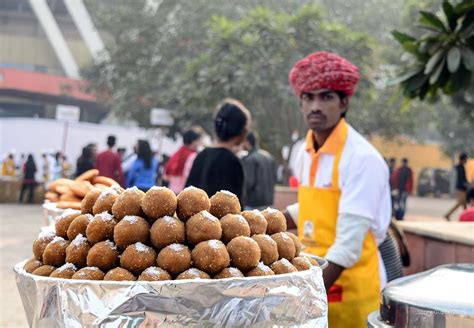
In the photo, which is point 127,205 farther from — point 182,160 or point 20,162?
point 20,162

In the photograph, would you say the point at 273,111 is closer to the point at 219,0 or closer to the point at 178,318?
the point at 219,0

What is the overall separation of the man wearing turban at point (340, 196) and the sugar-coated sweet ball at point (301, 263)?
2.26ft

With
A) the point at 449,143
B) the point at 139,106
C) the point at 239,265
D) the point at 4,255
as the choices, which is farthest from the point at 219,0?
the point at 239,265

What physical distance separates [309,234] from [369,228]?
10.7 inches

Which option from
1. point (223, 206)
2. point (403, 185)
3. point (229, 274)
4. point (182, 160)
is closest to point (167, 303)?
point (229, 274)

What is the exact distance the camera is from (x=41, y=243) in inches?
74.3

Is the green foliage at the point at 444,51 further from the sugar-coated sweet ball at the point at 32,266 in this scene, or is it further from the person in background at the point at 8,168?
the person in background at the point at 8,168

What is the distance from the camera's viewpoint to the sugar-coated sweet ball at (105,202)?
184 cm

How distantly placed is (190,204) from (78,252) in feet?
1.06

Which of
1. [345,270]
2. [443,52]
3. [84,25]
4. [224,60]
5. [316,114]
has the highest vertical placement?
[84,25]

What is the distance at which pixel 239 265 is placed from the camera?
66.4 inches

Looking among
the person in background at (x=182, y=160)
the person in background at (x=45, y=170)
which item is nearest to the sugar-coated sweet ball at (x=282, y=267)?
the person in background at (x=182, y=160)

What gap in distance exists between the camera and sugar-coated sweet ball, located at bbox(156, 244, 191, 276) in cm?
162

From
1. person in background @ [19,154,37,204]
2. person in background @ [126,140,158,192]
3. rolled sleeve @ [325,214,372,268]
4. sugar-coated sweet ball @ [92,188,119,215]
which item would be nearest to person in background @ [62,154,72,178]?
person in background @ [19,154,37,204]
